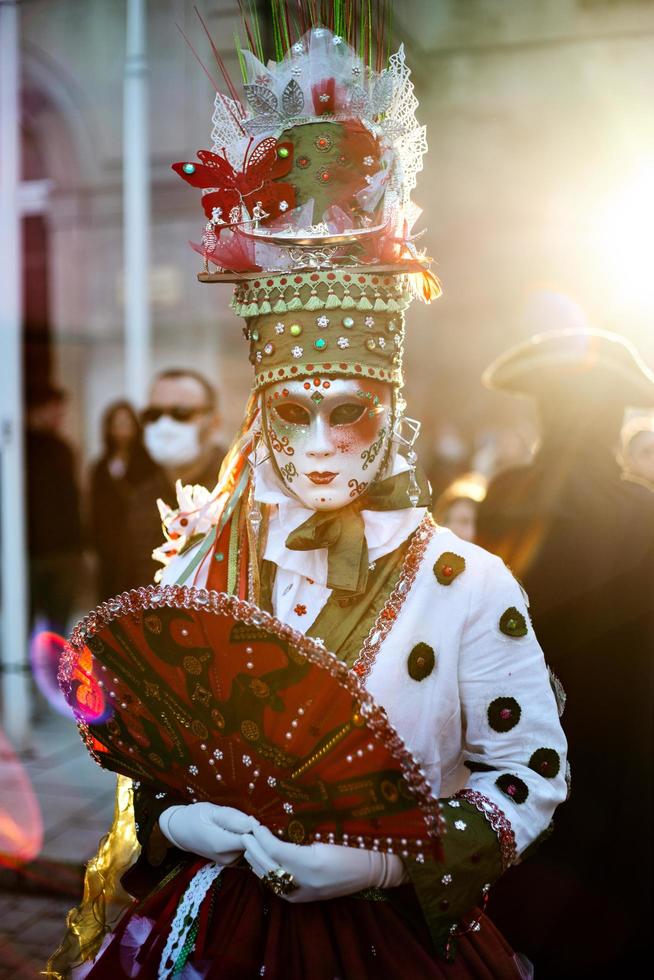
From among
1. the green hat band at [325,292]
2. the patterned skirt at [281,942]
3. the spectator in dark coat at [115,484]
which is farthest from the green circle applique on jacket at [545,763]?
the spectator in dark coat at [115,484]

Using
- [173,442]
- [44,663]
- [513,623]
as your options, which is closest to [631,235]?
[173,442]

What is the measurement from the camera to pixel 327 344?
1892 millimetres

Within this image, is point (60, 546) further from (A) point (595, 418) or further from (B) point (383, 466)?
(B) point (383, 466)

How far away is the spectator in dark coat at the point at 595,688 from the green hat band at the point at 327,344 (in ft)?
4.49

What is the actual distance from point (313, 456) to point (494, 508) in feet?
5.50

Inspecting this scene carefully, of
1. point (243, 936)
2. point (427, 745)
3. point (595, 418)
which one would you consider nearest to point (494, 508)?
point (595, 418)

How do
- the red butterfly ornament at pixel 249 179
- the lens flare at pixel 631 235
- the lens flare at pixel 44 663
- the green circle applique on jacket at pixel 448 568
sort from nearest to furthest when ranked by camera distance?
the green circle applique on jacket at pixel 448 568, the red butterfly ornament at pixel 249 179, the lens flare at pixel 44 663, the lens flare at pixel 631 235

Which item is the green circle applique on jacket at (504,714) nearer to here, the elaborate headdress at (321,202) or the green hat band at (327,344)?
the elaborate headdress at (321,202)

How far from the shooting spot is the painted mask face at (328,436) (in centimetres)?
190

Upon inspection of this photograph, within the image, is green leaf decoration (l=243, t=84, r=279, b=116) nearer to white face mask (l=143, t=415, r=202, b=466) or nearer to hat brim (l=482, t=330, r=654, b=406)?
hat brim (l=482, t=330, r=654, b=406)

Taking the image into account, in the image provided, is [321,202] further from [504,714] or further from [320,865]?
[320,865]

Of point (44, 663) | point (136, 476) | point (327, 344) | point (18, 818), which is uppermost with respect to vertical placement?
point (327, 344)

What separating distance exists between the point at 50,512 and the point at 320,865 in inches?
277

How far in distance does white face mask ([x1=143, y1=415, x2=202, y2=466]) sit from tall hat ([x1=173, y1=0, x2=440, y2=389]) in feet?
12.2
